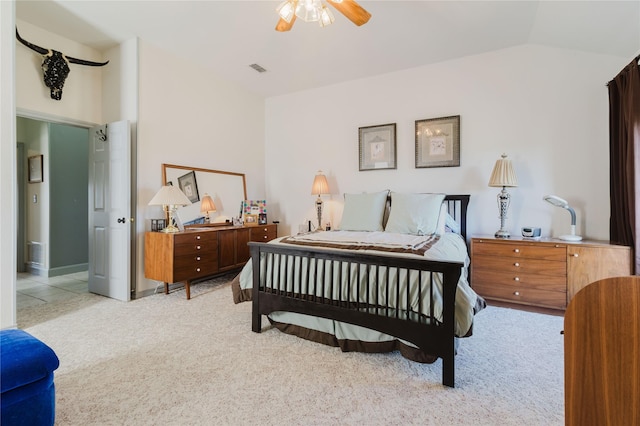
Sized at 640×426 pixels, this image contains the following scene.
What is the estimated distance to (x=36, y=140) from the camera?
4.59m

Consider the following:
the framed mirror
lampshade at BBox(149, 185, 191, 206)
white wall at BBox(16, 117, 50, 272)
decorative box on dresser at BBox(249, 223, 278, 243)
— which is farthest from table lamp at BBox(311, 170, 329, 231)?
white wall at BBox(16, 117, 50, 272)

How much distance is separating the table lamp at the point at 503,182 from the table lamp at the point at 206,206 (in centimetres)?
349

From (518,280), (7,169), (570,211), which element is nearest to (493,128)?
(570,211)

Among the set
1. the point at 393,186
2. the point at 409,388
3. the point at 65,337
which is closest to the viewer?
the point at 409,388

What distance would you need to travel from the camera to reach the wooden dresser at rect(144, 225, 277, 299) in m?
3.25

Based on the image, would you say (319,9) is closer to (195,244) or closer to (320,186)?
(320,186)

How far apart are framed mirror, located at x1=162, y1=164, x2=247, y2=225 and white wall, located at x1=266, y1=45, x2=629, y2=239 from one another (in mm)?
1076

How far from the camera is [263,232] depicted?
4.52 metres

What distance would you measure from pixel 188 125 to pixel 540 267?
14.2ft

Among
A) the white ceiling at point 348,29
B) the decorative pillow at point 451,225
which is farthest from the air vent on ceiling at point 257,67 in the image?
the decorative pillow at point 451,225

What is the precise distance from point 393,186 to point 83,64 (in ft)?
13.2

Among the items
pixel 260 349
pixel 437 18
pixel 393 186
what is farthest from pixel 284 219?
pixel 437 18

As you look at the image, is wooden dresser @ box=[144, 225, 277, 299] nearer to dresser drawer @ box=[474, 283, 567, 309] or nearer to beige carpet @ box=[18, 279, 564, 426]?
beige carpet @ box=[18, 279, 564, 426]

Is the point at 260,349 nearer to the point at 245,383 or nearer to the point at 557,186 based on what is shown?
the point at 245,383
